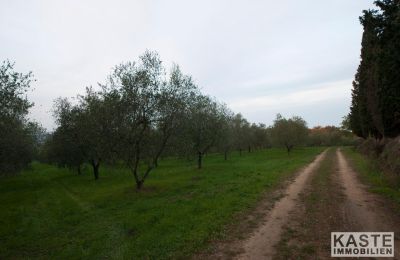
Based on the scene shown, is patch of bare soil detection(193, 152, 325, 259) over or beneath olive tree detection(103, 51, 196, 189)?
beneath

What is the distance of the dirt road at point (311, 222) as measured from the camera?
10.2 m

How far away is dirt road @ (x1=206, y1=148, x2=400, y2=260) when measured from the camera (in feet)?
33.4

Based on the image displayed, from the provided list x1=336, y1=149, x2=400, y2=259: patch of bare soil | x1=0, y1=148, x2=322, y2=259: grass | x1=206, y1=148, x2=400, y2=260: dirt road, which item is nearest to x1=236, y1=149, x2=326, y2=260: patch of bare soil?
x1=206, y1=148, x2=400, y2=260: dirt road

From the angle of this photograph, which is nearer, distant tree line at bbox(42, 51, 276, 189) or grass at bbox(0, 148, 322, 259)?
grass at bbox(0, 148, 322, 259)

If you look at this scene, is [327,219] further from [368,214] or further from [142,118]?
[142,118]

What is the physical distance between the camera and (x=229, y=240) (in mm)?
11586

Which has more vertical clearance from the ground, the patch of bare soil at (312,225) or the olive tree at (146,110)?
the olive tree at (146,110)

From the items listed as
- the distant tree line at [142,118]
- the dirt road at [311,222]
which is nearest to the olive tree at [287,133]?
the distant tree line at [142,118]

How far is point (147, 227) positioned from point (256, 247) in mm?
6201

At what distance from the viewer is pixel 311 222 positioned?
43.4ft

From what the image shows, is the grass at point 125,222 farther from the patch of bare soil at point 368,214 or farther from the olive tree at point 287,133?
the olive tree at point 287,133

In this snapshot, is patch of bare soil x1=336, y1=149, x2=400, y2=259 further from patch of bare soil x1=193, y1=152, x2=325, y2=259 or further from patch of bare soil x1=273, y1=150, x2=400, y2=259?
patch of bare soil x1=193, y1=152, x2=325, y2=259

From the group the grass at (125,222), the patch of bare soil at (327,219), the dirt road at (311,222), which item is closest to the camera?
the dirt road at (311,222)

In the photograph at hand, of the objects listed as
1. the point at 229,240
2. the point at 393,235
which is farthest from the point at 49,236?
the point at 393,235
